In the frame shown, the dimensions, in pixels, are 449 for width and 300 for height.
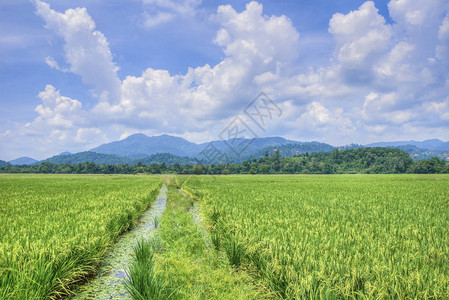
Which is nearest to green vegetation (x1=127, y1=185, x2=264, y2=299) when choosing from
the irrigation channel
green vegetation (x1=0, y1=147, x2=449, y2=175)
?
the irrigation channel

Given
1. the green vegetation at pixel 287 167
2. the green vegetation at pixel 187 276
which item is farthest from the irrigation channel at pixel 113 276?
the green vegetation at pixel 287 167

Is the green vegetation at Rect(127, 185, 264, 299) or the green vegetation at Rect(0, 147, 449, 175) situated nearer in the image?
the green vegetation at Rect(127, 185, 264, 299)

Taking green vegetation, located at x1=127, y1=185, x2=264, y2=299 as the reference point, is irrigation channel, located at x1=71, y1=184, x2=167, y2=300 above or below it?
below

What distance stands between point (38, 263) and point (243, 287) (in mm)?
4026

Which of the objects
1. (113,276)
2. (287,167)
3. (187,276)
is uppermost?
(187,276)

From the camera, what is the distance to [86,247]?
220 inches

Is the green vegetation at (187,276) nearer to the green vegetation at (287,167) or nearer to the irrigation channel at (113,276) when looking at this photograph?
the irrigation channel at (113,276)

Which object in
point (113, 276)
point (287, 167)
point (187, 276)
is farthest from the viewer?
point (287, 167)

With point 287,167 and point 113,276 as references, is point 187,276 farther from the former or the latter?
point 287,167

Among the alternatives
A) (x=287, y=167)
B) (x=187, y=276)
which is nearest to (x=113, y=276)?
(x=187, y=276)

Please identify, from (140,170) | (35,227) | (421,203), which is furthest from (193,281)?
(140,170)

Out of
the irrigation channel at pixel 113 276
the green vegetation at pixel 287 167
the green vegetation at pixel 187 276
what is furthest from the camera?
the green vegetation at pixel 287 167

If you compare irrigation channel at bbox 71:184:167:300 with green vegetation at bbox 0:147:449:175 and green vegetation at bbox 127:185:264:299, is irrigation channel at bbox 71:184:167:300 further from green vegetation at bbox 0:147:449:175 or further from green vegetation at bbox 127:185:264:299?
green vegetation at bbox 0:147:449:175

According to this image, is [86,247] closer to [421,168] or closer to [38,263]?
[38,263]
